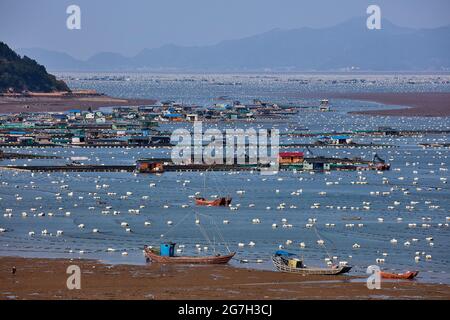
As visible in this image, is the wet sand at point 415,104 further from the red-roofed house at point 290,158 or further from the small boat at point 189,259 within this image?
the small boat at point 189,259

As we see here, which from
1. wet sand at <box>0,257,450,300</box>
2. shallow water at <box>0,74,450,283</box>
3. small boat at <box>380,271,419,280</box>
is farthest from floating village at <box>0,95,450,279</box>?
wet sand at <box>0,257,450,300</box>

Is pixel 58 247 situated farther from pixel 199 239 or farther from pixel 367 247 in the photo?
pixel 367 247

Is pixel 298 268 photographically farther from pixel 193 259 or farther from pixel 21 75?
pixel 21 75

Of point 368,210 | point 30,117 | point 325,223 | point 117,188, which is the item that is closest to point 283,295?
point 325,223

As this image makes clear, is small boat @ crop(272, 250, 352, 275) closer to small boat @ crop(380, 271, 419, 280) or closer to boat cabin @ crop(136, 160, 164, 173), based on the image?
small boat @ crop(380, 271, 419, 280)

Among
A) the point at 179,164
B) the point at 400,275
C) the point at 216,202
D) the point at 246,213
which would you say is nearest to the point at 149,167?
the point at 179,164

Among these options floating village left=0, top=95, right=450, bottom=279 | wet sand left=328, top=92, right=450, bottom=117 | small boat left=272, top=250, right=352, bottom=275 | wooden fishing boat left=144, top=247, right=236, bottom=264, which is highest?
small boat left=272, top=250, right=352, bottom=275
